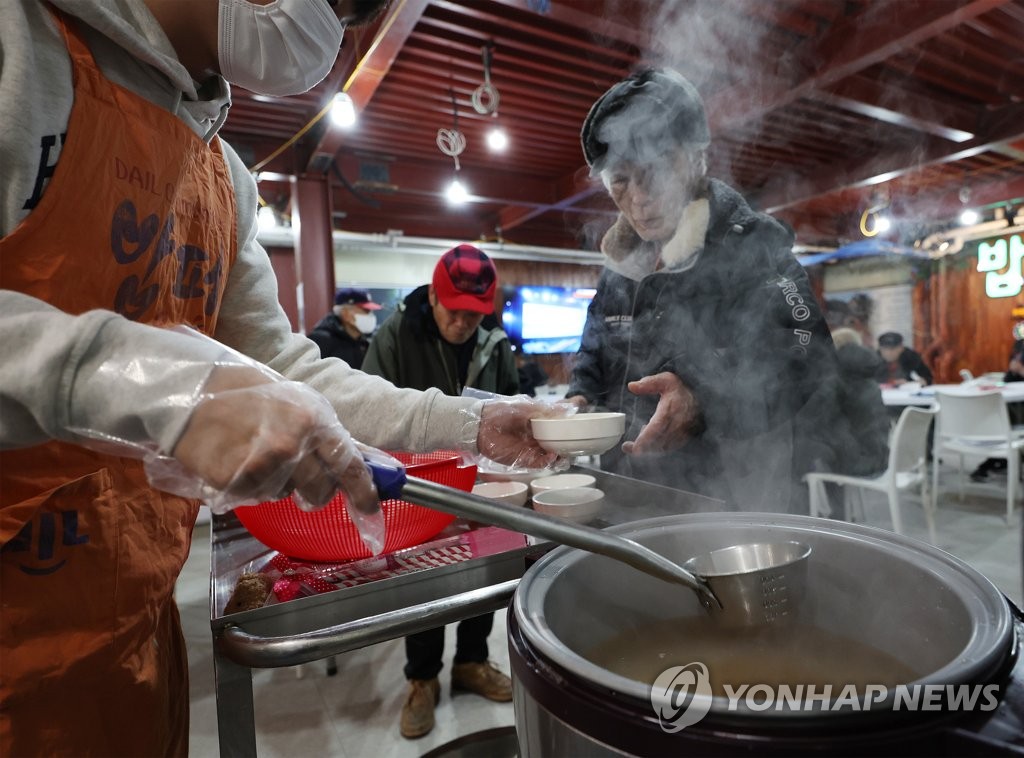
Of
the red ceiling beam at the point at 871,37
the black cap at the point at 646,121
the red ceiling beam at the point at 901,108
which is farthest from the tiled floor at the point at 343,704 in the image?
the red ceiling beam at the point at 901,108

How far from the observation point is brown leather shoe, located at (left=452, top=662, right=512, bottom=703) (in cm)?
251

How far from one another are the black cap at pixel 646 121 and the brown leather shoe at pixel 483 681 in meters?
2.24

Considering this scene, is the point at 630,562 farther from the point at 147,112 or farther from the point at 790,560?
the point at 147,112

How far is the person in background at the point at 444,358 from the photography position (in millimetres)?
2441

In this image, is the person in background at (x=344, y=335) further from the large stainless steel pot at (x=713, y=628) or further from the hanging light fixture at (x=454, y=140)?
the large stainless steel pot at (x=713, y=628)

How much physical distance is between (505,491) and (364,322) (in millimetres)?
2871

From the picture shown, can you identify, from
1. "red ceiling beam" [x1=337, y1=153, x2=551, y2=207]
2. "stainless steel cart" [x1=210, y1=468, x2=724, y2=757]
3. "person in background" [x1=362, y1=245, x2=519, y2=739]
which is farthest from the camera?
"red ceiling beam" [x1=337, y1=153, x2=551, y2=207]

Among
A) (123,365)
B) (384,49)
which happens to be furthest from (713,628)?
(384,49)

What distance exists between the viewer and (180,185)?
951 millimetres

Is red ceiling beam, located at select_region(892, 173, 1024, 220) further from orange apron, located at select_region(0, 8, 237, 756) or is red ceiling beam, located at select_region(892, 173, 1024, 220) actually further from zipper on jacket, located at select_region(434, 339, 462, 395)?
orange apron, located at select_region(0, 8, 237, 756)

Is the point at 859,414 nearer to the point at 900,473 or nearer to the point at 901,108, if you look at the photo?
the point at 900,473

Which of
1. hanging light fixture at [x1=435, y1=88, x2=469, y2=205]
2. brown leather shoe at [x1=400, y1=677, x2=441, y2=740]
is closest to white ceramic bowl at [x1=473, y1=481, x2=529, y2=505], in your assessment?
brown leather shoe at [x1=400, y1=677, x2=441, y2=740]

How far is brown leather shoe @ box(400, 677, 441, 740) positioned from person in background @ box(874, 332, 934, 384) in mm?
6748

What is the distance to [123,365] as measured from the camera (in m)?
0.56
